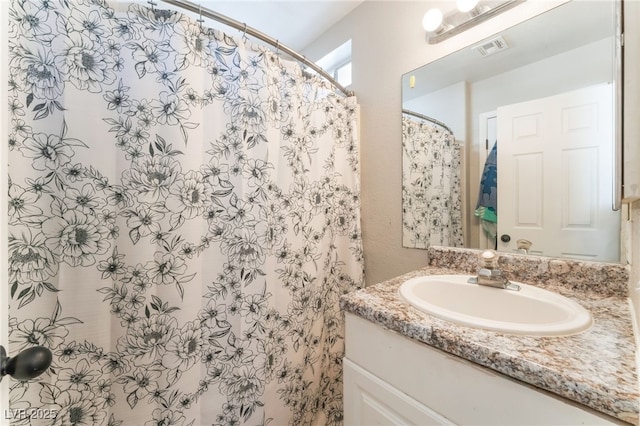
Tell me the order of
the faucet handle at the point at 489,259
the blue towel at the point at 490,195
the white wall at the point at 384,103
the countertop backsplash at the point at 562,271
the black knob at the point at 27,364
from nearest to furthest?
the black knob at the point at 27,364
the countertop backsplash at the point at 562,271
the faucet handle at the point at 489,259
the blue towel at the point at 490,195
the white wall at the point at 384,103

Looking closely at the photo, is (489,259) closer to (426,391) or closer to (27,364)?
(426,391)

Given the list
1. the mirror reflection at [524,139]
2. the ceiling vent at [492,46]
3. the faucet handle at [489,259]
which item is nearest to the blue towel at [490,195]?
the mirror reflection at [524,139]

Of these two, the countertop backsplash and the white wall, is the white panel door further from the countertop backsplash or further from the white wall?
the white wall

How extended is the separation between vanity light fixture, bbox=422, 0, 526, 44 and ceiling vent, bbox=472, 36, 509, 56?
0.10m

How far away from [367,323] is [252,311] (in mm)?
446

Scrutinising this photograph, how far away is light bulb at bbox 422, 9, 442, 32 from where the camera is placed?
1014 millimetres

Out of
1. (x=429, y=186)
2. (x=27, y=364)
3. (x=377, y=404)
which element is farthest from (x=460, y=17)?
(x=27, y=364)

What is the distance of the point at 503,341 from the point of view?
0.49 meters

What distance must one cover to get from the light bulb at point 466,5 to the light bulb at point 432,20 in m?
0.08

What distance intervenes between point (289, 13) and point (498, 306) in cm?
182

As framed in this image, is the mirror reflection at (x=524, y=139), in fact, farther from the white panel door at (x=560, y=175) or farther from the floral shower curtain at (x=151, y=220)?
the floral shower curtain at (x=151, y=220)

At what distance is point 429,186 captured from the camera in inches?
45.0

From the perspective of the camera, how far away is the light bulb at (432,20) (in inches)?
39.9

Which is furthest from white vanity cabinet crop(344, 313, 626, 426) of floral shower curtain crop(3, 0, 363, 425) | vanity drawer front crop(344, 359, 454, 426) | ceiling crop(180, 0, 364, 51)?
ceiling crop(180, 0, 364, 51)
